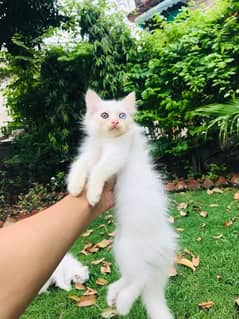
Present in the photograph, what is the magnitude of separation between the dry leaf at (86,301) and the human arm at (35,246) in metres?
1.07

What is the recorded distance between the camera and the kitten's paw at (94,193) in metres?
0.83

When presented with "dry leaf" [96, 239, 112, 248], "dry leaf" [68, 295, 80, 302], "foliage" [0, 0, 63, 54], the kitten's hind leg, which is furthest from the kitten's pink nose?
"foliage" [0, 0, 63, 54]

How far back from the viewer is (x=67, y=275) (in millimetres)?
2111

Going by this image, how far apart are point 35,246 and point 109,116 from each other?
0.31 meters

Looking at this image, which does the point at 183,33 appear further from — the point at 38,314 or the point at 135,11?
the point at 38,314

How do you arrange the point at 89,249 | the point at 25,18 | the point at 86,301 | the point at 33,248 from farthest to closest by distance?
1. the point at 25,18
2. the point at 89,249
3. the point at 86,301
4. the point at 33,248

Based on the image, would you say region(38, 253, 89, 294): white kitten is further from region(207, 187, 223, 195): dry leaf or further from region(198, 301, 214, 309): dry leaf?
region(207, 187, 223, 195): dry leaf

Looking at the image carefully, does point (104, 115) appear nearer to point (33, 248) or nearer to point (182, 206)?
point (33, 248)

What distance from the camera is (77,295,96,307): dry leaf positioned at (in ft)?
6.07

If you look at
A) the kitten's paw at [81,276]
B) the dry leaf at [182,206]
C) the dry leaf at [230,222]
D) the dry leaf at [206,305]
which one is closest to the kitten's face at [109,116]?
the dry leaf at [206,305]

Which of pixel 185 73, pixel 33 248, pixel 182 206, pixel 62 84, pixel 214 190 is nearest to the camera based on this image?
pixel 33 248

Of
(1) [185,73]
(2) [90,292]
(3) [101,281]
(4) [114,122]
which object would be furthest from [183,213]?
(4) [114,122]

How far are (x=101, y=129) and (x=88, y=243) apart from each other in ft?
6.40

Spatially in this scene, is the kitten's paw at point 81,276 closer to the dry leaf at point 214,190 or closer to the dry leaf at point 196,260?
the dry leaf at point 196,260
